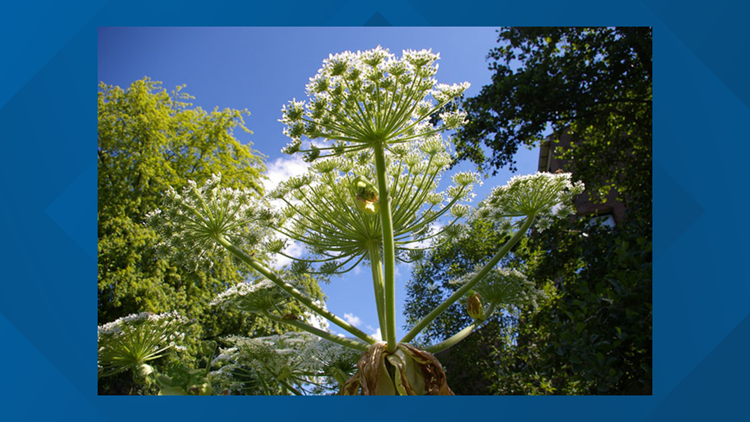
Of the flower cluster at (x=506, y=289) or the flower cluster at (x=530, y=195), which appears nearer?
the flower cluster at (x=530, y=195)

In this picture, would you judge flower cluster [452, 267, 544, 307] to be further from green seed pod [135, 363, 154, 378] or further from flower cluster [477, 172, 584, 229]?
green seed pod [135, 363, 154, 378]

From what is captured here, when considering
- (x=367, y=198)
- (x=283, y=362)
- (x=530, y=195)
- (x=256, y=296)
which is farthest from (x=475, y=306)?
(x=256, y=296)

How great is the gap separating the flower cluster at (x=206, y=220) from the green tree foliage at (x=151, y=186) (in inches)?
162

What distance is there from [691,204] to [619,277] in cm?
88

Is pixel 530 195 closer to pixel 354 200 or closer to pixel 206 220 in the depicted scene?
pixel 354 200

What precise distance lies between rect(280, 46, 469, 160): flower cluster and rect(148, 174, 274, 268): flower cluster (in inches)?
16.9

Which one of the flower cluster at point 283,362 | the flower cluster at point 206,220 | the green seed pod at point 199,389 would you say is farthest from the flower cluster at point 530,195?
the green seed pod at point 199,389

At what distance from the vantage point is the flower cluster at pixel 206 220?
2.75 metres

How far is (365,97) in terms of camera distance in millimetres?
2658

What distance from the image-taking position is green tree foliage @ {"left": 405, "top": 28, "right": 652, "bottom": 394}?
328 cm

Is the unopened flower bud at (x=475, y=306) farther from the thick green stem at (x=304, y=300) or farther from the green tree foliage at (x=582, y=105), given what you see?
the green tree foliage at (x=582, y=105)

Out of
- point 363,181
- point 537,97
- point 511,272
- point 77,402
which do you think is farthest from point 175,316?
point 537,97

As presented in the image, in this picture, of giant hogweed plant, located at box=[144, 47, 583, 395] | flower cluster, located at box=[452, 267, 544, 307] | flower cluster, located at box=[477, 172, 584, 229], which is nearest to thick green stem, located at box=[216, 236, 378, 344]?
giant hogweed plant, located at box=[144, 47, 583, 395]

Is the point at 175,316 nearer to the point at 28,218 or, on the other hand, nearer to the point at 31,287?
the point at 31,287
